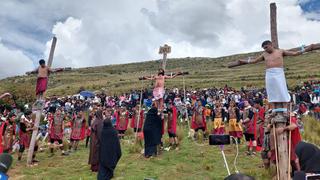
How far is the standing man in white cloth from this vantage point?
8.25 m

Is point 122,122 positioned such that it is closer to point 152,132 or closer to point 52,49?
point 152,132

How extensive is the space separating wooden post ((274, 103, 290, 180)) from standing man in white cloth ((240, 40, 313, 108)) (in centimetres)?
19

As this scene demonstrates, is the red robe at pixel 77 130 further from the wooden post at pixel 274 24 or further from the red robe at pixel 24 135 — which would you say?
the wooden post at pixel 274 24

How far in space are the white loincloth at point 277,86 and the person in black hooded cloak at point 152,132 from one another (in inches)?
264

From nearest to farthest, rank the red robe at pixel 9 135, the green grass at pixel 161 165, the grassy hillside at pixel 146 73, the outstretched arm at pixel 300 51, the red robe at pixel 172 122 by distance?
the outstretched arm at pixel 300 51 < the green grass at pixel 161 165 < the red robe at pixel 172 122 < the red robe at pixel 9 135 < the grassy hillside at pixel 146 73

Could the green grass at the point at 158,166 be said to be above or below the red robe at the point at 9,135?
below

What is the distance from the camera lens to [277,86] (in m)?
8.26

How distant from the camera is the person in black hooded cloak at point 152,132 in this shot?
47.4 feet

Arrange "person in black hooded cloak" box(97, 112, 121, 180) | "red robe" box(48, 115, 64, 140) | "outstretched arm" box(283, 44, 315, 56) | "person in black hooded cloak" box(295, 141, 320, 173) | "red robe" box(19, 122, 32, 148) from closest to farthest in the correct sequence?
"person in black hooded cloak" box(295, 141, 320, 173), "outstretched arm" box(283, 44, 315, 56), "person in black hooded cloak" box(97, 112, 121, 180), "red robe" box(19, 122, 32, 148), "red robe" box(48, 115, 64, 140)

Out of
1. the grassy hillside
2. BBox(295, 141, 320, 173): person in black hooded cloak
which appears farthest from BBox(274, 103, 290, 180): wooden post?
the grassy hillside

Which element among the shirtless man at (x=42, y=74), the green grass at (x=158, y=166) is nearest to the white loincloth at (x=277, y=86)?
the green grass at (x=158, y=166)

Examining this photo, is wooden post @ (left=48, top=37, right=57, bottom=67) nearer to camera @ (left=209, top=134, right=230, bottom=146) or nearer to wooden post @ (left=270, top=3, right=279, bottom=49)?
camera @ (left=209, top=134, right=230, bottom=146)

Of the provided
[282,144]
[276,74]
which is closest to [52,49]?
[276,74]

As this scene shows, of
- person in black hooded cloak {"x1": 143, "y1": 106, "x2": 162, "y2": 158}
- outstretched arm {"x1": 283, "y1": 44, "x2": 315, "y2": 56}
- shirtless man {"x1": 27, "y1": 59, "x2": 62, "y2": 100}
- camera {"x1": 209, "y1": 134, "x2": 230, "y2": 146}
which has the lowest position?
camera {"x1": 209, "y1": 134, "x2": 230, "y2": 146}
